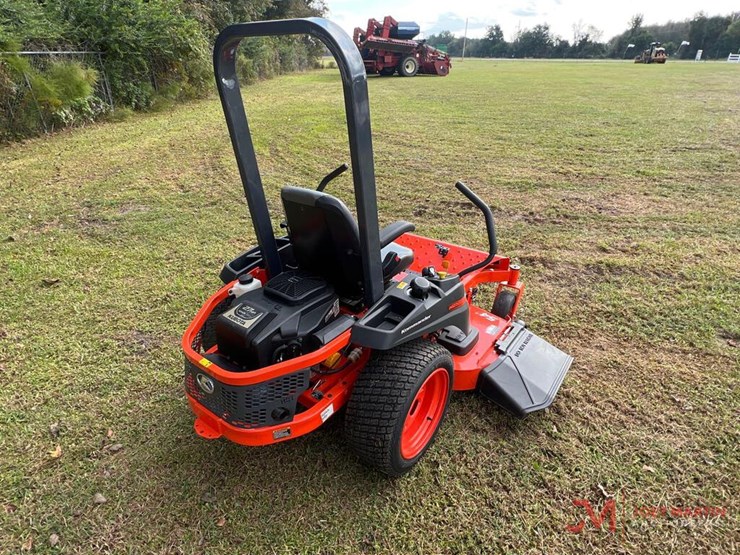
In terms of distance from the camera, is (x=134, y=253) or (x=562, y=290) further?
(x=134, y=253)

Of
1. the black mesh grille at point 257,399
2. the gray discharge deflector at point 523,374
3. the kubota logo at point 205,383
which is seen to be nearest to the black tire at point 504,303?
the gray discharge deflector at point 523,374

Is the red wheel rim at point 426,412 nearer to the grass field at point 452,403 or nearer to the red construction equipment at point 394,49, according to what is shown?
the grass field at point 452,403

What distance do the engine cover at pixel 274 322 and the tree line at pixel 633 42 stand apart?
179 feet

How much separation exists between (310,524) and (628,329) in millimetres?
2449

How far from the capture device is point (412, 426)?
2277mm

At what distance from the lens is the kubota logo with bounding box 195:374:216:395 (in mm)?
1875

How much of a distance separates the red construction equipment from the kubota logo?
20777mm

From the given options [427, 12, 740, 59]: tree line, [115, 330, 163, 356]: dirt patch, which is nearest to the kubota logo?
[115, 330, 163, 356]: dirt patch

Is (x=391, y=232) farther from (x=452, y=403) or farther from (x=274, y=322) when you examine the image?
(x=452, y=403)

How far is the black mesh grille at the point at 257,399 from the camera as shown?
70.8 inches

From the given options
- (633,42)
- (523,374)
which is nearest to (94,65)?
(523,374)

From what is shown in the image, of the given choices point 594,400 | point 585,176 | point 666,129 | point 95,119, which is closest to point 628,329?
point 594,400

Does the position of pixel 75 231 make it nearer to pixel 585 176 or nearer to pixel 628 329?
pixel 628 329

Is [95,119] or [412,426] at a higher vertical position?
[95,119]
